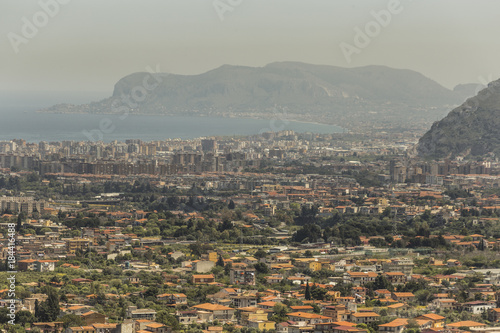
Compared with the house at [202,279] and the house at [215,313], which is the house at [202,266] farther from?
the house at [215,313]

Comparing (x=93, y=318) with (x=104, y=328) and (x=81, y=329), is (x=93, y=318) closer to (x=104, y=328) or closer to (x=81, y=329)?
(x=104, y=328)

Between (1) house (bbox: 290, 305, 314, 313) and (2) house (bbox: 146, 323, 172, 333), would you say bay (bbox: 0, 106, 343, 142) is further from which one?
(2) house (bbox: 146, 323, 172, 333)

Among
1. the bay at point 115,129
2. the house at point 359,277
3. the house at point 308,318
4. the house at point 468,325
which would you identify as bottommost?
the house at point 308,318

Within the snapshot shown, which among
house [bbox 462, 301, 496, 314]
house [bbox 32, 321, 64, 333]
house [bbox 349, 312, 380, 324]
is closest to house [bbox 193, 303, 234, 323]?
house [bbox 349, 312, 380, 324]

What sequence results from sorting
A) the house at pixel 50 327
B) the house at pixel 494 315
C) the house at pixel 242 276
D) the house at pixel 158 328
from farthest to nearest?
the house at pixel 242 276, the house at pixel 494 315, the house at pixel 158 328, the house at pixel 50 327

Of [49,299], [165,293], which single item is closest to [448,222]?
[165,293]

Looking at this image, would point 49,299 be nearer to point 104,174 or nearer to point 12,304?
point 12,304

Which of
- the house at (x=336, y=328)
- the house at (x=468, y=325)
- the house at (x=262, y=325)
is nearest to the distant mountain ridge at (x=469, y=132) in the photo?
the house at (x=468, y=325)
